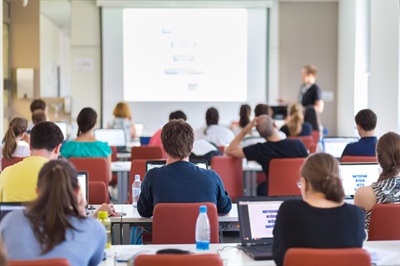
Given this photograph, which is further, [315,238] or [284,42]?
[284,42]

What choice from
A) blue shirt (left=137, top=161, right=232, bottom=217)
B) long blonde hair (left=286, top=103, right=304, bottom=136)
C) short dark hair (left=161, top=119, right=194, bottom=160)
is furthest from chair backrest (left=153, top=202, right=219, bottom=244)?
long blonde hair (left=286, top=103, right=304, bottom=136)

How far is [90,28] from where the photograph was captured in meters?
13.4

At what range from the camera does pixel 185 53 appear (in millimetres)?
13188

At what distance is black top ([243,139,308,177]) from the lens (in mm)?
7176

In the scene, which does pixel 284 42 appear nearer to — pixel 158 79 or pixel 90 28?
pixel 158 79

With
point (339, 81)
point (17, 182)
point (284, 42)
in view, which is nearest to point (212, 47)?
point (284, 42)

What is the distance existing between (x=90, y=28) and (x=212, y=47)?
2.17 m

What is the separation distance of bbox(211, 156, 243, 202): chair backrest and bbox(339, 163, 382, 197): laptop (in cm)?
197

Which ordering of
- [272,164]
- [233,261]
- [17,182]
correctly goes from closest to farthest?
[233,261], [17,182], [272,164]

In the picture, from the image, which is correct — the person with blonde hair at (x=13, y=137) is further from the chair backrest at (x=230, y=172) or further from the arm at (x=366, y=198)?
the arm at (x=366, y=198)

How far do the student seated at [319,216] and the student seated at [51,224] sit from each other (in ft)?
3.08

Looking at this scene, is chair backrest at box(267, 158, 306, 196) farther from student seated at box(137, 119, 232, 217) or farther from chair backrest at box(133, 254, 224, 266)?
chair backrest at box(133, 254, 224, 266)

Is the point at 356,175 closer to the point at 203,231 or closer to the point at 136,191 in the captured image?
the point at 136,191

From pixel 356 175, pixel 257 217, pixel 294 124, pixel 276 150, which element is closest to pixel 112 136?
pixel 294 124
